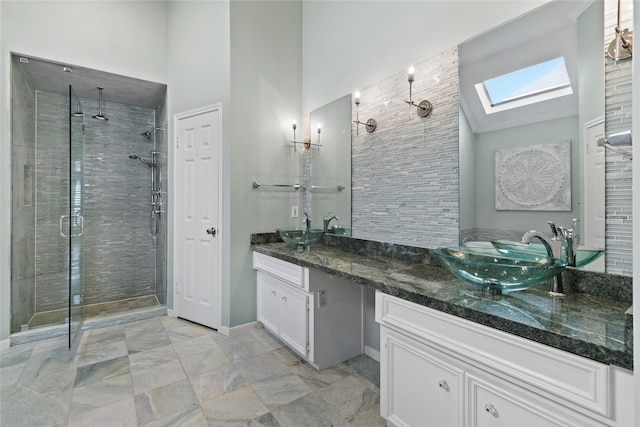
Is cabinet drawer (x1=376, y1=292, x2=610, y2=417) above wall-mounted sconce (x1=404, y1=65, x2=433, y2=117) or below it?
below

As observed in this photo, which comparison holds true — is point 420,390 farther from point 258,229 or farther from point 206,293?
point 206,293

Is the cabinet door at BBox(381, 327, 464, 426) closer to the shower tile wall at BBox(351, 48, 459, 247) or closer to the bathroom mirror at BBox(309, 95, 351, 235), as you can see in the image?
the shower tile wall at BBox(351, 48, 459, 247)

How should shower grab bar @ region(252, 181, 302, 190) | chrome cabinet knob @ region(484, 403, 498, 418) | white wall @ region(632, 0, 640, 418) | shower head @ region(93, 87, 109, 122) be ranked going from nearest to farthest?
1. white wall @ region(632, 0, 640, 418)
2. chrome cabinet knob @ region(484, 403, 498, 418)
3. shower grab bar @ region(252, 181, 302, 190)
4. shower head @ region(93, 87, 109, 122)

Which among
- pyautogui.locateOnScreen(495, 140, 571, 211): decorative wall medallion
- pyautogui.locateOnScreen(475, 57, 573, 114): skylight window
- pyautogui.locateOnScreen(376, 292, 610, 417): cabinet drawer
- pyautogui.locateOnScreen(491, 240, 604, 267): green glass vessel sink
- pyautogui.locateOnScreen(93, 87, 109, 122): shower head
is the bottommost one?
pyautogui.locateOnScreen(376, 292, 610, 417): cabinet drawer

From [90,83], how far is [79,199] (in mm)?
1239

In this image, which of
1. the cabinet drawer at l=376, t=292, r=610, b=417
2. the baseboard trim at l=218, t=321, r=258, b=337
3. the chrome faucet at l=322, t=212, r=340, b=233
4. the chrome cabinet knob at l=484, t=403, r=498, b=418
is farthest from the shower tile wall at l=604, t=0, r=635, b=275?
the baseboard trim at l=218, t=321, r=258, b=337

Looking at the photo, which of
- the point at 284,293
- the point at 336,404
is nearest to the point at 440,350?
the point at 336,404

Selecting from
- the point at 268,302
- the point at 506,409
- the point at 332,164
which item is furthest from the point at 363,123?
the point at 506,409

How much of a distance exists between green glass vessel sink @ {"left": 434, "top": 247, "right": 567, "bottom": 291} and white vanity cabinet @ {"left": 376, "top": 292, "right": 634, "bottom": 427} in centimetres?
21

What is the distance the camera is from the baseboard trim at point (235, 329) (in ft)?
8.89

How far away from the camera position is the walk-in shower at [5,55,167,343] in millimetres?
2664

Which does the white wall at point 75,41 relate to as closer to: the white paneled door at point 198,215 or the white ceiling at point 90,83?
the white ceiling at point 90,83

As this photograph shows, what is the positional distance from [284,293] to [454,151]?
161cm

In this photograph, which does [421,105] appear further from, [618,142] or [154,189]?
[154,189]
